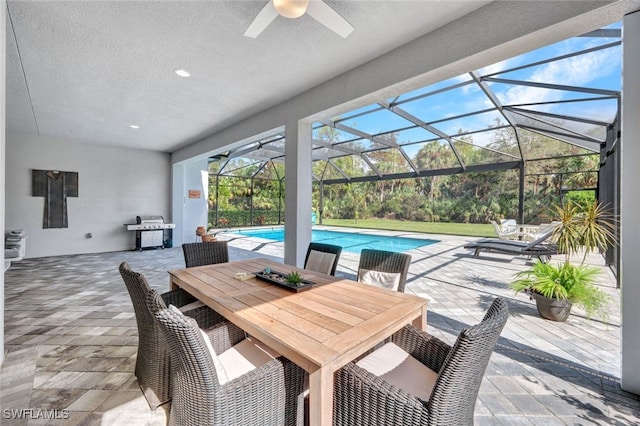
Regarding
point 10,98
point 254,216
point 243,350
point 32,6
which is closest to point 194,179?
point 10,98

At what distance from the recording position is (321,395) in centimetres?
111

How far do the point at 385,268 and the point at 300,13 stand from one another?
6.79 feet

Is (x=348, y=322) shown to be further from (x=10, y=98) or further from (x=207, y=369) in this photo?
(x=10, y=98)

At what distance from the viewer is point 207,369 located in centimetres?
109

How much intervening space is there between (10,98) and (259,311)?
5697 mm

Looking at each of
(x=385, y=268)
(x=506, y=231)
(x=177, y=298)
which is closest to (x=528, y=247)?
(x=506, y=231)

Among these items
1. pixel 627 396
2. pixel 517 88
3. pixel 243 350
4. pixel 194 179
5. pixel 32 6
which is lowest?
pixel 627 396

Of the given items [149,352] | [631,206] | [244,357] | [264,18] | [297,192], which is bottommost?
[149,352]

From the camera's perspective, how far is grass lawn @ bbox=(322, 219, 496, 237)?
11.6 metres

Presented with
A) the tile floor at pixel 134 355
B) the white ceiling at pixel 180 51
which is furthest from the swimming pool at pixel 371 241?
the white ceiling at pixel 180 51

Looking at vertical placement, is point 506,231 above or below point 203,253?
below

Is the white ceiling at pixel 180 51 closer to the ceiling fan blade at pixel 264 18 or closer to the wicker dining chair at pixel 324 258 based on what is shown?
the ceiling fan blade at pixel 264 18

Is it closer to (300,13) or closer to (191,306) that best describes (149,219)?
(191,306)

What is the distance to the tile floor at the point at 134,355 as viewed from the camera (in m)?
1.70
